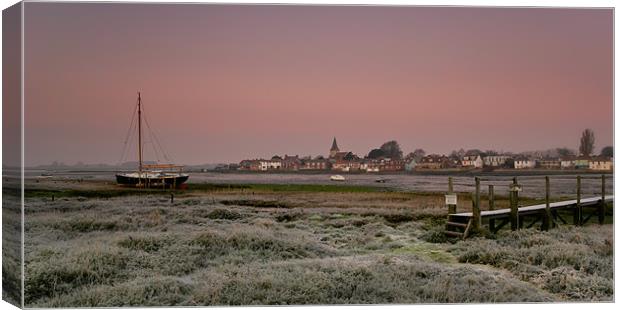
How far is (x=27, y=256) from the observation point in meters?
13.5

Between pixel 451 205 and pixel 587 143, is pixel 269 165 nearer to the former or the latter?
pixel 451 205

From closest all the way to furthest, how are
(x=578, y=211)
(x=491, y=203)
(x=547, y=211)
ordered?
(x=491, y=203)
(x=578, y=211)
(x=547, y=211)

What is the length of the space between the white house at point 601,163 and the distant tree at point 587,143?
0.16 m

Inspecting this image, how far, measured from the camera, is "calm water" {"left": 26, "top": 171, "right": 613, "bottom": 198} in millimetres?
14594

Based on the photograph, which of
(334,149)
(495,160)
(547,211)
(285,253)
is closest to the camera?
(285,253)

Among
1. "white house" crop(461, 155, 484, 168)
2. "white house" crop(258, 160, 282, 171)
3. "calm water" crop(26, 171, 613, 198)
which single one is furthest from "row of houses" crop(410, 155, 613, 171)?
"white house" crop(258, 160, 282, 171)

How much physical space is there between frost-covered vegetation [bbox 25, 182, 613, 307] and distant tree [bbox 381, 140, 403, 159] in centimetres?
76

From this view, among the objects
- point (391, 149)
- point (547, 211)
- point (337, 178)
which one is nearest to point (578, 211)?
point (547, 211)

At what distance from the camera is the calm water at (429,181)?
1459 centimetres

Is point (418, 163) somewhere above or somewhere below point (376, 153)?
below

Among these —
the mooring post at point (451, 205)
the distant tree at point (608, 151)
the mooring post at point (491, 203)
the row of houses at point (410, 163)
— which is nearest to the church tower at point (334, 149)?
the row of houses at point (410, 163)

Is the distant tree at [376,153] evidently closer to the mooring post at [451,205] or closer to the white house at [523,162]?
the mooring post at [451,205]

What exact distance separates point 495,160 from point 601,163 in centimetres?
190

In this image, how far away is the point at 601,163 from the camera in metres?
15.0
